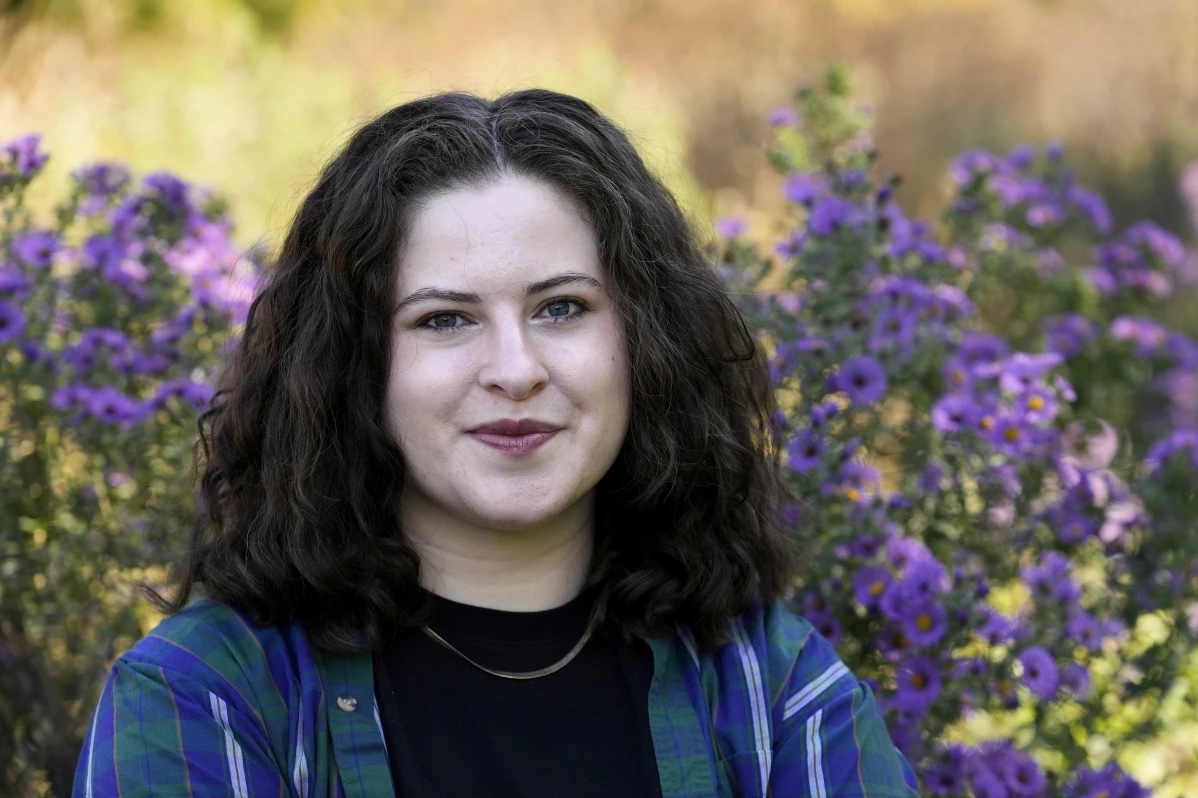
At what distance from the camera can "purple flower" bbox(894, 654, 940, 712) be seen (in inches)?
77.3

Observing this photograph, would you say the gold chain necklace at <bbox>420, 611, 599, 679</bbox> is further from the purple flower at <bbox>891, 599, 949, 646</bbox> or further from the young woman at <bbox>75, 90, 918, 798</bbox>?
the purple flower at <bbox>891, 599, 949, 646</bbox>

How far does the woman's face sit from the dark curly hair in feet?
0.12

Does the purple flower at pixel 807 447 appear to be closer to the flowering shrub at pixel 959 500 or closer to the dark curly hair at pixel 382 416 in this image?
the flowering shrub at pixel 959 500

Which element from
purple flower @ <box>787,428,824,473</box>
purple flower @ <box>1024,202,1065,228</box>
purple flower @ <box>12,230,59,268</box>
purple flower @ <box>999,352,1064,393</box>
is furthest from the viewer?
purple flower @ <box>1024,202,1065,228</box>

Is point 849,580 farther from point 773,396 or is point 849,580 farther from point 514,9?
point 514,9

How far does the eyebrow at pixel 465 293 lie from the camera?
1450mm

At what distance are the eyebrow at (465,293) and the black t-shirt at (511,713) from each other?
334 millimetres

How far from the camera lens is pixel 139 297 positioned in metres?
2.41

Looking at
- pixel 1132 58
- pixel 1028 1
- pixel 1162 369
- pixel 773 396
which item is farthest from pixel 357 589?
pixel 1028 1

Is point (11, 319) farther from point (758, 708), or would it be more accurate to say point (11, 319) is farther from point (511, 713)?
point (758, 708)

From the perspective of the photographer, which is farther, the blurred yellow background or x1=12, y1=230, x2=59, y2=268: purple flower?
the blurred yellow background

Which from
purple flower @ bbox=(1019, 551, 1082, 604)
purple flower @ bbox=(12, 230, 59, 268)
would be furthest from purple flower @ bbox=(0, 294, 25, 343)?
purple flower @ bbox=(1019, 551, 1082, 604)

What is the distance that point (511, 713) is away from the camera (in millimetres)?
1506

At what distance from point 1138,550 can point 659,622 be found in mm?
1131
